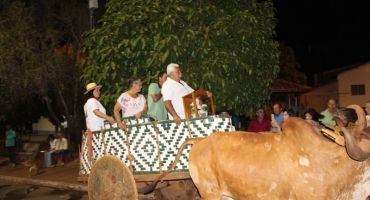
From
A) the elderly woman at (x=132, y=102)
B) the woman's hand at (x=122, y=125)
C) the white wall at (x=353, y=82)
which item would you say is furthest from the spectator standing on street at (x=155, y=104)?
the white wall at (x=353, y=82)

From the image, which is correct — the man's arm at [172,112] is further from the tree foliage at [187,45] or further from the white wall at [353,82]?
the white wall at [353,82]

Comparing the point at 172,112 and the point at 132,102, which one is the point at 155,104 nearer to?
the point at 132,102

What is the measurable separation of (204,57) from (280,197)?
4.64 metres

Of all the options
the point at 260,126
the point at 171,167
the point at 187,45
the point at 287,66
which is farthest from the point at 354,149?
the point at 287,66

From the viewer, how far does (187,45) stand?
873 centimetres

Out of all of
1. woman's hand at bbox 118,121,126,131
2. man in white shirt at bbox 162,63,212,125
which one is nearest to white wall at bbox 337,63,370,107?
man in white shirt at bbox 162,63,212,125

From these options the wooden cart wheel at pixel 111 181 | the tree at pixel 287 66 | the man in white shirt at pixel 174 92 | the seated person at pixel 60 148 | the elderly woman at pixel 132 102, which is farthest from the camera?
the tree at pixel 287 66

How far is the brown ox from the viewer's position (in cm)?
448

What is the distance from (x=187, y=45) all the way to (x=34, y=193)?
6.28 metres

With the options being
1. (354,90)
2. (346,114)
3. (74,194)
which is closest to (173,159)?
(346,114)

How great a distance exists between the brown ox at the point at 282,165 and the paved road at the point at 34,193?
6224mm

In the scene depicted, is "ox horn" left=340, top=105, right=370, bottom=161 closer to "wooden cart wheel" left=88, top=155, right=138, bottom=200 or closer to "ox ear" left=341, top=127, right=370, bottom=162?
"ox ear" left=341, top=127, right=370, bottom=162

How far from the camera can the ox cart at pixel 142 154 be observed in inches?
235

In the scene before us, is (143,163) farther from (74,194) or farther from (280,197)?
(74,194)
